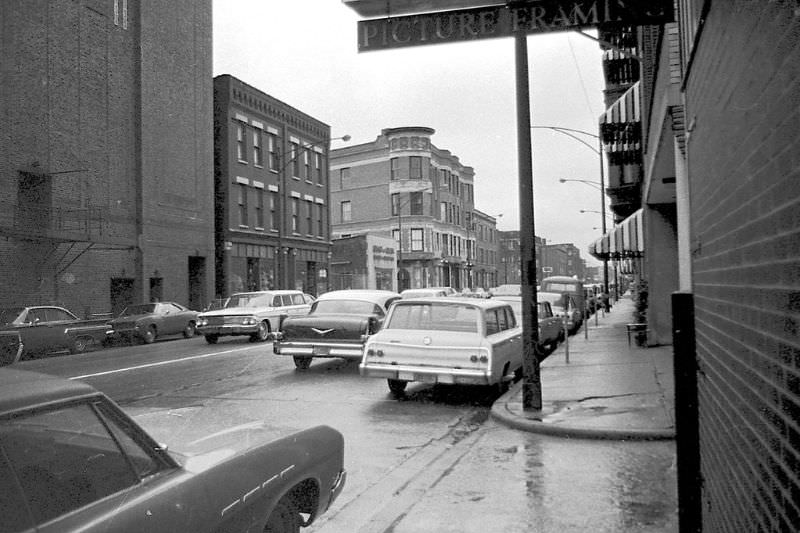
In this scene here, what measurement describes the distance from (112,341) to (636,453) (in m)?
19.0

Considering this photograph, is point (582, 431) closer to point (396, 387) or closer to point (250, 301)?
point (396, 387)

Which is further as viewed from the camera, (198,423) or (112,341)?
(112,341)

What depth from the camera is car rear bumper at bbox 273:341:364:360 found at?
42.7ft

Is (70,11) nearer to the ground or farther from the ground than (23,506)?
farther from the ground

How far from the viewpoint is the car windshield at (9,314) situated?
17.8 m

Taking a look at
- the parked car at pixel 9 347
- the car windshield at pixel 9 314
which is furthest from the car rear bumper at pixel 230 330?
the parked car at pixel 9 347

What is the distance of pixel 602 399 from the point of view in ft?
31.0

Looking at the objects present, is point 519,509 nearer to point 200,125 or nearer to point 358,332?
point 358,332

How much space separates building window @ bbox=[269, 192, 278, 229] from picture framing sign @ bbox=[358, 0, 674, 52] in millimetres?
33221

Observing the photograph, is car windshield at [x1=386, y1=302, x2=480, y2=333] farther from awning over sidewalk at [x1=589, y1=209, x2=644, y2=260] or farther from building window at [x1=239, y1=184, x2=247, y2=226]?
building window at [x1=239, y1=184, x2=247, y2=226]

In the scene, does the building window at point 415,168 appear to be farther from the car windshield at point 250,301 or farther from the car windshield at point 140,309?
the car windshield at point 250,301

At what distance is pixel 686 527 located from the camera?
4168 millimetres

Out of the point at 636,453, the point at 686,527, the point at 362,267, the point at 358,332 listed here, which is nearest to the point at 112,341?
the point at 358,332

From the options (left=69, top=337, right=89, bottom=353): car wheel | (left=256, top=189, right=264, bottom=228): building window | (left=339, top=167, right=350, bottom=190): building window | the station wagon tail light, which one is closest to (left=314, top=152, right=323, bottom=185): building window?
(left=256, top=189, right=264, bottom=228): building window
